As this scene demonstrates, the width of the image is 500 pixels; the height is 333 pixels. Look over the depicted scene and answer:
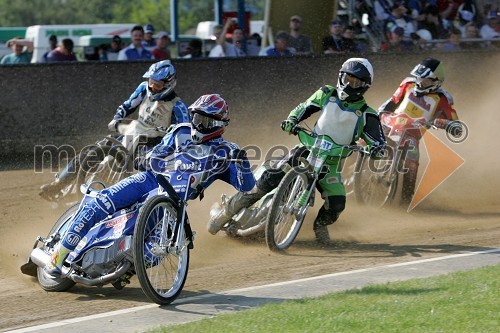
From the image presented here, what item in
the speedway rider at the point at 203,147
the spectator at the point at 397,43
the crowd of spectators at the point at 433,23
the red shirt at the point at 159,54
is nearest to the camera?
the speedway rider at the point at 203,147

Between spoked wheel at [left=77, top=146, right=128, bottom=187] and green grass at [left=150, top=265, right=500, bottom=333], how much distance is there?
14.3 ft

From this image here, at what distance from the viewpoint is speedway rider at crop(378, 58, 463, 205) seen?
13.2m

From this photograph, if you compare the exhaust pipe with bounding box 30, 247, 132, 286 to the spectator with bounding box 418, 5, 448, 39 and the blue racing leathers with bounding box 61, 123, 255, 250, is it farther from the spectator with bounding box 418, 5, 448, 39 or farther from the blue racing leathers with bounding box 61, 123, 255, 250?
the spectator with bounding box 418, 5, 448, 39

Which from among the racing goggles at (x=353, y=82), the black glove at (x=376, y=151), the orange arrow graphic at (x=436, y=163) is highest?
the racing goggles at (x=353, y=82)

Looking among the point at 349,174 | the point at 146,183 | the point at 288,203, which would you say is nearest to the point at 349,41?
the point at 349,174

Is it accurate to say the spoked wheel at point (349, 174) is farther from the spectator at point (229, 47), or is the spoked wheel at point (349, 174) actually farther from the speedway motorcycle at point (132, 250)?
the speedway motorcycle at point (132, 250)

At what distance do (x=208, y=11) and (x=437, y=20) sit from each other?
5473 centimetres

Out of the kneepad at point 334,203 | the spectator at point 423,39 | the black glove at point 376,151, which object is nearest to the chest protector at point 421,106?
the black glove at point 376,151

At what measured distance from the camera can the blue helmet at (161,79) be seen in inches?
446

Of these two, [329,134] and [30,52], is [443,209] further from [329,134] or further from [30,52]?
[30,52]

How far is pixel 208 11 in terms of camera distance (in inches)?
2938

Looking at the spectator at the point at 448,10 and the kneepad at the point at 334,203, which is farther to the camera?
the spectator at the point at 448,10

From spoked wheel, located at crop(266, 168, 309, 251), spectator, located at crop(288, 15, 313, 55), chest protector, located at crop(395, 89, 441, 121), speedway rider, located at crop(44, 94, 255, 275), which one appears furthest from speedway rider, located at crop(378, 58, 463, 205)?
spectator, located at crop(288, 15, 313, 55)

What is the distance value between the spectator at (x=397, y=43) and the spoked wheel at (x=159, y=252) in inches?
467
